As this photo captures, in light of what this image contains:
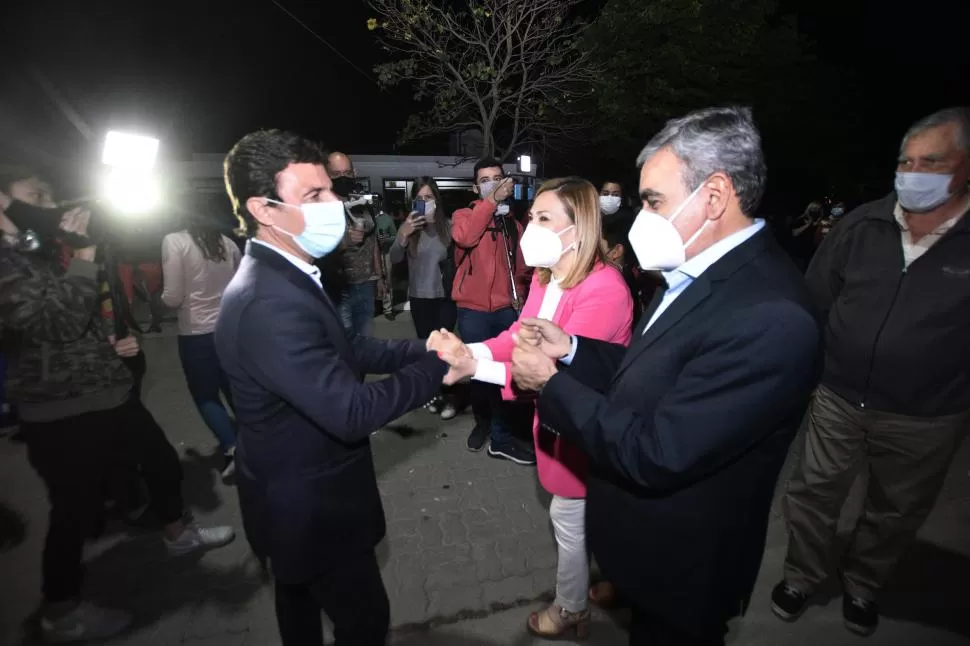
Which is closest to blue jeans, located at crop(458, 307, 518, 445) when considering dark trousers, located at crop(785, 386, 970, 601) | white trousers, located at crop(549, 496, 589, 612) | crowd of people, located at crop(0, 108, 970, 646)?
crowd of people, located at crop(0, 108, 970, 646)

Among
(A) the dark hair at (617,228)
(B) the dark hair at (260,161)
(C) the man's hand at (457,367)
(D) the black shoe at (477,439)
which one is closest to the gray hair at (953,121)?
(C) the man's hand at (457,367)

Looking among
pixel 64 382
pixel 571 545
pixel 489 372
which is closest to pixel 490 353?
pixel 489 372

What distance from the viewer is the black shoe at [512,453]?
4.23 meters

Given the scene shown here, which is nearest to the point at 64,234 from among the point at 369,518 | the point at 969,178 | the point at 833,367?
the point at 369,518

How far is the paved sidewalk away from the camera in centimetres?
261

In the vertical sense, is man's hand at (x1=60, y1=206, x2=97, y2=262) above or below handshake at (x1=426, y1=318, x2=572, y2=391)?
above

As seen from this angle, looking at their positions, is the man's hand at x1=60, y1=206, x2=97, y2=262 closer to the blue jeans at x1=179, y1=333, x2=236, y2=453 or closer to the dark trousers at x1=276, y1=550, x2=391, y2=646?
the blue jeans at x1=179, y1=333, x2=236, y2=453

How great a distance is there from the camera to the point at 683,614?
152 cm

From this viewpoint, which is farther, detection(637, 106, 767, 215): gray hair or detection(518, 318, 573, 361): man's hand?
detection(518, 318, 573, 361): man's hand

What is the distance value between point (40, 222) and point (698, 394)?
291cm

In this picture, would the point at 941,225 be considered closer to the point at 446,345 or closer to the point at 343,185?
the point at 446,345

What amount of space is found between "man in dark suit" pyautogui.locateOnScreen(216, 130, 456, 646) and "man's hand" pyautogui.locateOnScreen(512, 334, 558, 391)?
36cm

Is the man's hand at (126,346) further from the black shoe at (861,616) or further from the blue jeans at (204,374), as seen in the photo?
the black shoe at (861,616)

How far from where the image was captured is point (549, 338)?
1.95m
